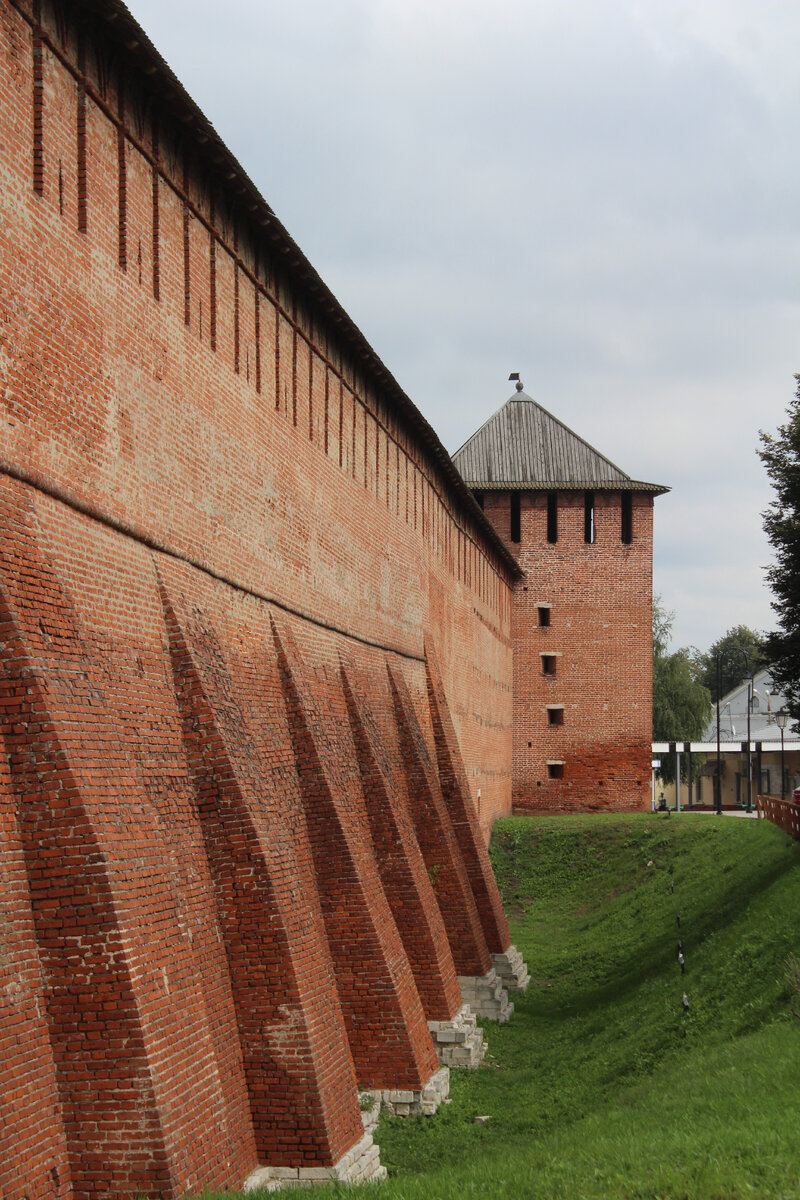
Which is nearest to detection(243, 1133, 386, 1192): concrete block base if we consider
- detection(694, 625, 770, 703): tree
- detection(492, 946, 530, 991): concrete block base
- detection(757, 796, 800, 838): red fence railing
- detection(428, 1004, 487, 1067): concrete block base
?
detection(428, 1004, 487, 1067): concrete block base

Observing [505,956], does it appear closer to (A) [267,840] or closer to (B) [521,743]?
(A) [267,840]

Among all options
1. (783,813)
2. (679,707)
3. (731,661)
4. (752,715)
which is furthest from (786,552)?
(731,661)

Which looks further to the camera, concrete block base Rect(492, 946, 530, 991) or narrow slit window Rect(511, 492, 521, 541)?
narrow slit window Rect(511, 492, 521, 541)

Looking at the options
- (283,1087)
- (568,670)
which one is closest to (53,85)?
(283,1087)

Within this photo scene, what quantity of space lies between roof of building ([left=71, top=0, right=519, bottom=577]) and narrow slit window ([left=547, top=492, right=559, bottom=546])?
14.9 m

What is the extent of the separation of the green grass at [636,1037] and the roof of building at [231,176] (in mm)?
7131

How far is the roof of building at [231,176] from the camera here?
8219 mm

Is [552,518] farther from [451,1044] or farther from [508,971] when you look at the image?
[451,1044]

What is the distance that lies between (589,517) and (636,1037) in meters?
20.5

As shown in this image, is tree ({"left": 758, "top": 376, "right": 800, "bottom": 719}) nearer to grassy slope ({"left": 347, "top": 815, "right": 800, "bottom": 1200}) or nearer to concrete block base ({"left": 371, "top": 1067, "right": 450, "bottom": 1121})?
grassy slope ({"left": 347, "top": 815, "right": 800, "bottom": 1200})

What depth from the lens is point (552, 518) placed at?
32.8 m

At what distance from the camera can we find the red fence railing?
2001cm

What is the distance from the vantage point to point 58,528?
7.40 metres

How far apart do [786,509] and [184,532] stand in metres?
14.3
